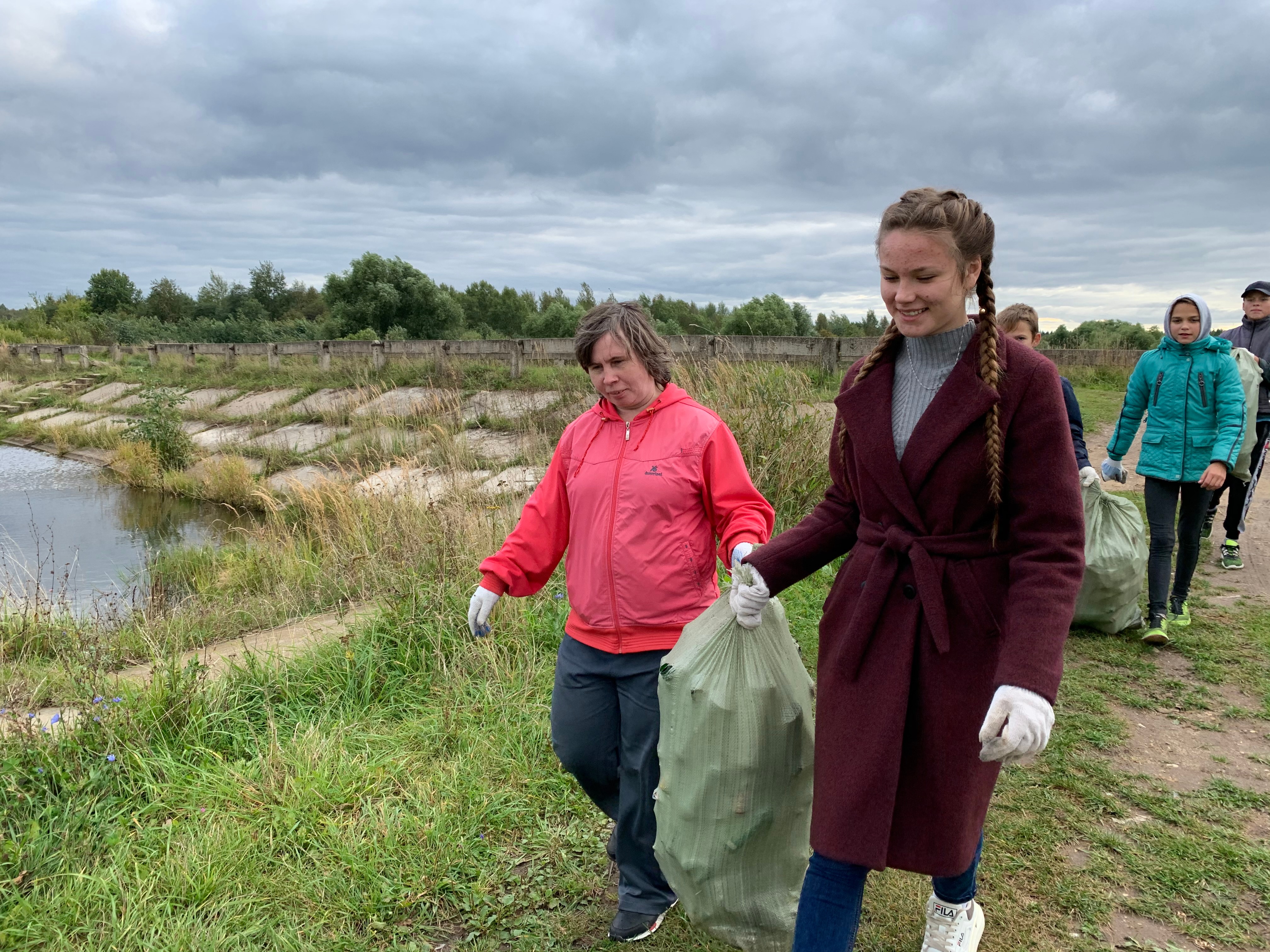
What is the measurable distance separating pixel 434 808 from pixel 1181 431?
4.06m

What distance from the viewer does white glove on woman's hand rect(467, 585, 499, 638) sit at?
8.11ft

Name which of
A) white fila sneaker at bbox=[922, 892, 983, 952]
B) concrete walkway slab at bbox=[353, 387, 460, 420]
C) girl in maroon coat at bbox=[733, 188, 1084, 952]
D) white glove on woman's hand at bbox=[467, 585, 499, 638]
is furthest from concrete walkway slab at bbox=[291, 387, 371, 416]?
girl in maroon coat at bbox=[733, 188, 1084, 952]

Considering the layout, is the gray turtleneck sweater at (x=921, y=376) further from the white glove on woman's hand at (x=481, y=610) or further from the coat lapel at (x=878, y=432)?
the white glove on woman's hand at (x=481, y=610)

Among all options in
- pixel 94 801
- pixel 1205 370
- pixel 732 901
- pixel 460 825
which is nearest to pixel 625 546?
pixel 732 901

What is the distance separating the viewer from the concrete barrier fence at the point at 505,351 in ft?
28.8

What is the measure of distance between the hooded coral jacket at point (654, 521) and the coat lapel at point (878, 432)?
478 mm

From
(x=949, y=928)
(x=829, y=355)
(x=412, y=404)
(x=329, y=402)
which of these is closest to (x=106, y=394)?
(x=329, y=402)

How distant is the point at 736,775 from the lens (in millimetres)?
1922

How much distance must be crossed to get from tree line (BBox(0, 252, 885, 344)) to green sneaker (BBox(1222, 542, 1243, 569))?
13310 millimetres

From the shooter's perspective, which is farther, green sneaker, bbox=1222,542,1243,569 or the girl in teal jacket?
green sneaker, bbox=1222,542,1243,569

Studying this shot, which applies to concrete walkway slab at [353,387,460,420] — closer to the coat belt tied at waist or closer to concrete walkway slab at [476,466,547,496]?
concrete walkway slab at [476,466,547,496]

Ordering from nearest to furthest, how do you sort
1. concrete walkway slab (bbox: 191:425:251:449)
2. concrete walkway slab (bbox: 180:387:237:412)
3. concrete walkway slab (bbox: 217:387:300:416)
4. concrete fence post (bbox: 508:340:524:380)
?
concrete fence post (bbox: 508:340:524:380) < concrete walkway slab (bbox: 191:425:251:449) < concrete walkway slab (bbox: 217:387:300:416) < concrete walkway slab (bbox: 180:387:237:412)

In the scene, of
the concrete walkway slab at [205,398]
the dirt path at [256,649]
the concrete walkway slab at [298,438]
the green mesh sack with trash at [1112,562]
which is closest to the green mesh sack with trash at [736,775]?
the dirt path at [256,649]

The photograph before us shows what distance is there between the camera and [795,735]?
1.98 m
